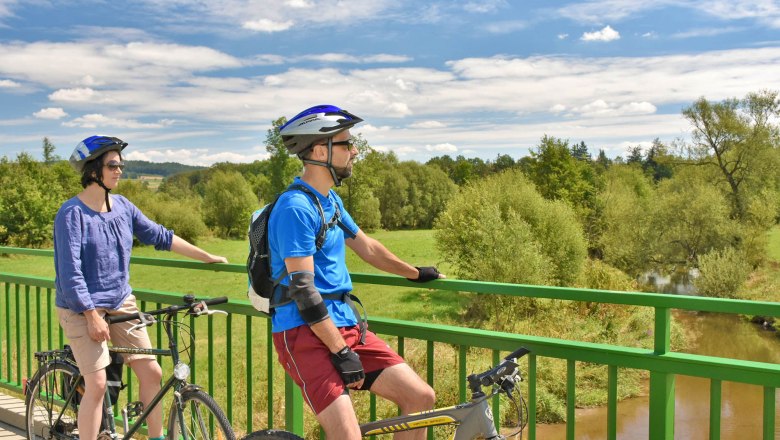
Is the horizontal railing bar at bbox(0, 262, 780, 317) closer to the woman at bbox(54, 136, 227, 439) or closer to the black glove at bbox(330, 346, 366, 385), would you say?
the black glove at bbox(330, 346, 366, 385)

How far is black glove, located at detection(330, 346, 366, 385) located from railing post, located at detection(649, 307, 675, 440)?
3.63 feet

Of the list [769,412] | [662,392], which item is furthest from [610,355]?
[769,412]

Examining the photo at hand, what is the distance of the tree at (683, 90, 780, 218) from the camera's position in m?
46.2

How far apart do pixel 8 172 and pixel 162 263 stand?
6207 centimetres

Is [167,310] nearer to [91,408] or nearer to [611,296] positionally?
[91,408]

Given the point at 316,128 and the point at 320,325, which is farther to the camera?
the point at 316,128

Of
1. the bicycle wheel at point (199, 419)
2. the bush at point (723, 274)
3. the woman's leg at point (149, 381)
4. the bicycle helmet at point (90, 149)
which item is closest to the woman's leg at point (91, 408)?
the woman's leg at point (149, 381)

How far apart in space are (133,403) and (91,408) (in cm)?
22

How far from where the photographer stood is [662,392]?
2619mm

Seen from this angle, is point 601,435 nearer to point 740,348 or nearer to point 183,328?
point 740,348

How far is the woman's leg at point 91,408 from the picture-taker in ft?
11.6

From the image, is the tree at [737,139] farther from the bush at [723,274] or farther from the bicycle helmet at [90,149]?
the bicycle helmet at [90,149]

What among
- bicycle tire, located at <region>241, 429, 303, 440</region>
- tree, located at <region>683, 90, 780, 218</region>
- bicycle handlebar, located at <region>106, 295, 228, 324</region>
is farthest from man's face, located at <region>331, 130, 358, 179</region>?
tree, located at <region>683, 90, 780, 218</region>

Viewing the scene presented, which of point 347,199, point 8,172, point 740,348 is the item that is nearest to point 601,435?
point 740,348
